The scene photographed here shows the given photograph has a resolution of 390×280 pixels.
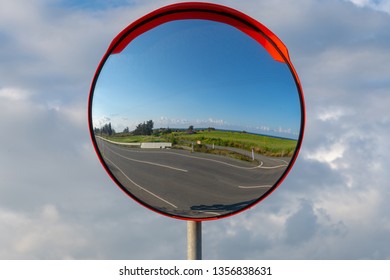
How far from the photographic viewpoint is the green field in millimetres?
4418

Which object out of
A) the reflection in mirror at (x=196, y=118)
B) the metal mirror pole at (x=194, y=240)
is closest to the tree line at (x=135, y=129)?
the reflection in mirror at (x=196, y=118)

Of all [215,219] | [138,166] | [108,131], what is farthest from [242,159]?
[108,131]

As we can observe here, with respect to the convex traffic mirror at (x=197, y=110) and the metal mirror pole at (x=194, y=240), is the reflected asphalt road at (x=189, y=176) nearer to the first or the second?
the convex traffic mirror at (x=197, y=110)

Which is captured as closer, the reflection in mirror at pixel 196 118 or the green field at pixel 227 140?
the reflection in mirror at pixel 196 118

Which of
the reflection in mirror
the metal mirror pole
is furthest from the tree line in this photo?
the metal mirror pole

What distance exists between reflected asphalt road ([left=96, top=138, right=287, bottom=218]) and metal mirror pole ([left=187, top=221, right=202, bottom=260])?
0.96 feet

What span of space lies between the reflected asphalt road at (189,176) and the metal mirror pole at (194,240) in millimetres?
292

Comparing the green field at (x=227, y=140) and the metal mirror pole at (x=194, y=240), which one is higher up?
the green field at (x=227, y=140)

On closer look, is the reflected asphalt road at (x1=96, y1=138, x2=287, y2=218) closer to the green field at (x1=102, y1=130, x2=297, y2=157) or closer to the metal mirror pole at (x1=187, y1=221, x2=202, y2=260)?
the green field at (x1=102, y1=130, x2=297, y2=157)

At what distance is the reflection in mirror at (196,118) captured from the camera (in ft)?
14.1

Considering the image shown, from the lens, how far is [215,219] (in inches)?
185

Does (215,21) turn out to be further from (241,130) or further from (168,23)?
(241,130)

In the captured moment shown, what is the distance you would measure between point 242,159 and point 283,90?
695mm

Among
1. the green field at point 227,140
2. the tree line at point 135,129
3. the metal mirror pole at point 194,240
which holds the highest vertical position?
the tree line at point 135,129
